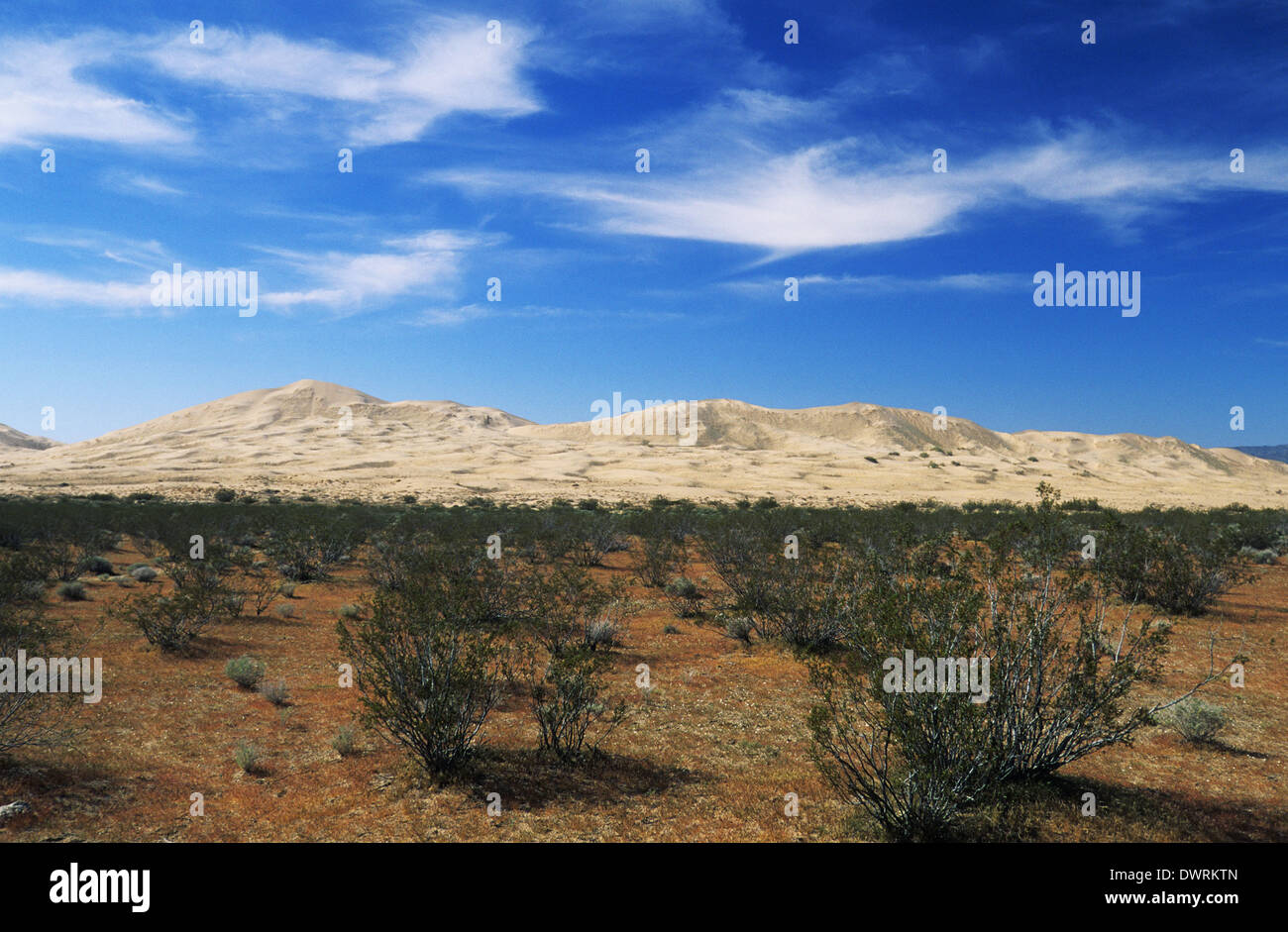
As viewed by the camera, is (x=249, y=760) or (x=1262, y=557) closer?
(x=249, y=760)

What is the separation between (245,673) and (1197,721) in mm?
15147

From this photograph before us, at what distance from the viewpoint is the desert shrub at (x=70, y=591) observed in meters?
17.2

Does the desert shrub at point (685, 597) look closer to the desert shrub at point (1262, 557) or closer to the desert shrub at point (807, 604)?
the desert shrub at point (807, 604)

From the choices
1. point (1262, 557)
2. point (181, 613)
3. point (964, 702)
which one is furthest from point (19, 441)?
point (1262, 557)

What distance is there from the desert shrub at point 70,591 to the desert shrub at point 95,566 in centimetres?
477

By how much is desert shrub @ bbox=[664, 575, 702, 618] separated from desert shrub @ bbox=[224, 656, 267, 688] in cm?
1007

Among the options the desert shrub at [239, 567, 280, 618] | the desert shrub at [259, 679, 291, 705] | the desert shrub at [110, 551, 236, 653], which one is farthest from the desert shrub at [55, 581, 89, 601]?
the desert shrub at [259, 679, 291, 705]

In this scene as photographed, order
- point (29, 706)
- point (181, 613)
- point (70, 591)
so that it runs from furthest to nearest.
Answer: point (70, 591), point (181, 613), point (29, 706)

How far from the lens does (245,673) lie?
11523mm

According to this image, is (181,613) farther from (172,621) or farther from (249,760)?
(249,760)

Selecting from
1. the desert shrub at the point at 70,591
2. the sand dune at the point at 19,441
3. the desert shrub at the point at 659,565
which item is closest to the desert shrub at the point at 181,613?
the desert shrub at the point at 70,591

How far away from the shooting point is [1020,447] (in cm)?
14625
